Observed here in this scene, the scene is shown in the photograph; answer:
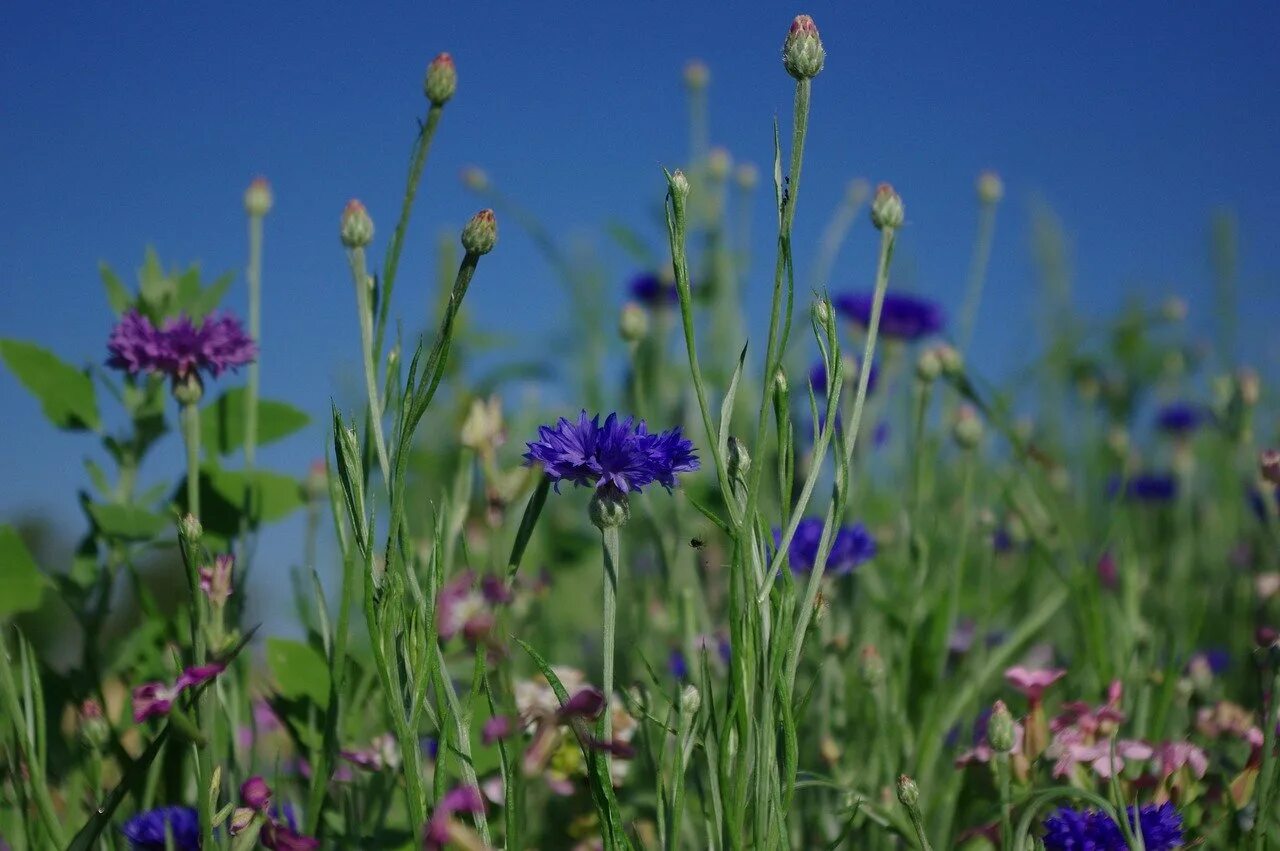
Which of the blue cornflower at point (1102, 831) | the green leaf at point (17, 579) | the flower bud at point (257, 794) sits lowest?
the flower bud at point (257, 794)

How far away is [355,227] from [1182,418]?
1.98 meters

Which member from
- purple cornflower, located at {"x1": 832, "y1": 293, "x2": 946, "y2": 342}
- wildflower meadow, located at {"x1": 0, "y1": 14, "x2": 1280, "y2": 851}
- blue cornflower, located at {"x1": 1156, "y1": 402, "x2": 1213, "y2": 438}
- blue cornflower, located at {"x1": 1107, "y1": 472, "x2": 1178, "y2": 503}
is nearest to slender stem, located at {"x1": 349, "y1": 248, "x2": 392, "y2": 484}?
wildflower meadow, located at {"x1": 0, "y1": 14, "x2": 1280, "y2": 851}

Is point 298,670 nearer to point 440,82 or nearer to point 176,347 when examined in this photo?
point 176,347

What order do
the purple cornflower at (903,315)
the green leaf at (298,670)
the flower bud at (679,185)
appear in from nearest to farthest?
1. the flower bud at (679,185)
2. the green leaf at (298,670)
3. the purple cornflower at (903,315)

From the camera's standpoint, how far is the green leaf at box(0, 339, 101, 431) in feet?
3.15

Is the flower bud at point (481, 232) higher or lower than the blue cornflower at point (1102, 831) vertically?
higher

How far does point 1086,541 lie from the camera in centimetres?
203

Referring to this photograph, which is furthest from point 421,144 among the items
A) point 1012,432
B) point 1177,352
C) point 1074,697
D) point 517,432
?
point 1177,352

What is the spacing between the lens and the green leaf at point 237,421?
3.28 feet

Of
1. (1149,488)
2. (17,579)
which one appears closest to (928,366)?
(17,579)

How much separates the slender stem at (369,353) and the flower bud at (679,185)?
198 mm

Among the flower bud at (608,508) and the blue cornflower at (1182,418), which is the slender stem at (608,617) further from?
the blue cornflower at (1182,418)

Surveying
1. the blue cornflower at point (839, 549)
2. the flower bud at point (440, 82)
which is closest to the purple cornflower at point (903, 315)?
the blue cornflower at point (839, 549)

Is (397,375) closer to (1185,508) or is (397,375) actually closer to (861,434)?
(861,434)
